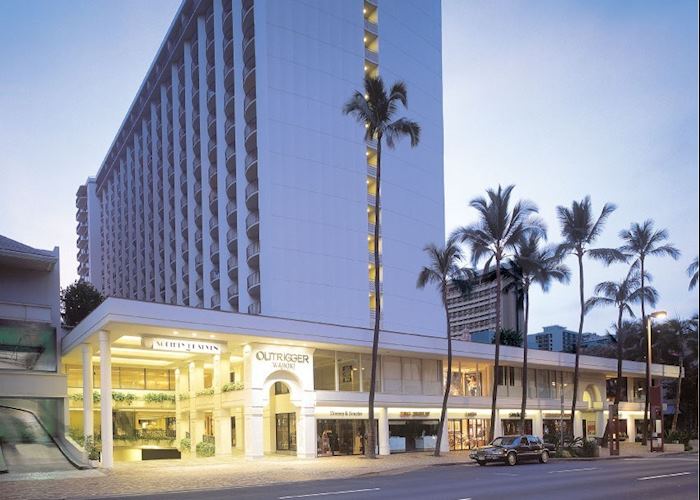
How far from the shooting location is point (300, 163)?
54562 mm

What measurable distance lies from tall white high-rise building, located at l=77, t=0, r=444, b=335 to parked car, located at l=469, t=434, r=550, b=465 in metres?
22.2

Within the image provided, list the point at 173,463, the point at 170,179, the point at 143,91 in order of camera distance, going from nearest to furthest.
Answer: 1. the point at 173,463
2. the point at 170,179
3. the point at 143,91

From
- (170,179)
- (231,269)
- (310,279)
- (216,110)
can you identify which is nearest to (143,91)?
(170,179)

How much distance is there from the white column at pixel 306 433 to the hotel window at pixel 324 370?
395 centimetres

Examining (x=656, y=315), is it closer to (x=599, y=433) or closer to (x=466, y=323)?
(x=599, y=433)

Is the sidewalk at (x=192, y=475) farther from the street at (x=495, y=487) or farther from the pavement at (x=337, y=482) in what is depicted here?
the street at (x=495, y=487)

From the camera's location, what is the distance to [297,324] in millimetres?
35906

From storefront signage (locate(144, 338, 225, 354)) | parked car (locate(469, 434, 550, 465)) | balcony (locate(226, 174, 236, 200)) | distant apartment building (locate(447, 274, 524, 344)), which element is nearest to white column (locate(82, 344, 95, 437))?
storefront signage (locate(144, 338, 225, 354))

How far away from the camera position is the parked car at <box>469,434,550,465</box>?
32.3 metres

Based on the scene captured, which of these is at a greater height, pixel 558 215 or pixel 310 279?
pixel 558 215

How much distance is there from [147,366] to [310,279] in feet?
44.1

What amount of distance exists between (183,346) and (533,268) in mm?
22077

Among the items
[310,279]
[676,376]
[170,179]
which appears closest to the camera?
[310,279]

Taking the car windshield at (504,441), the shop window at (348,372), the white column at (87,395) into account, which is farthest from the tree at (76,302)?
the car windshield at (504,441)
